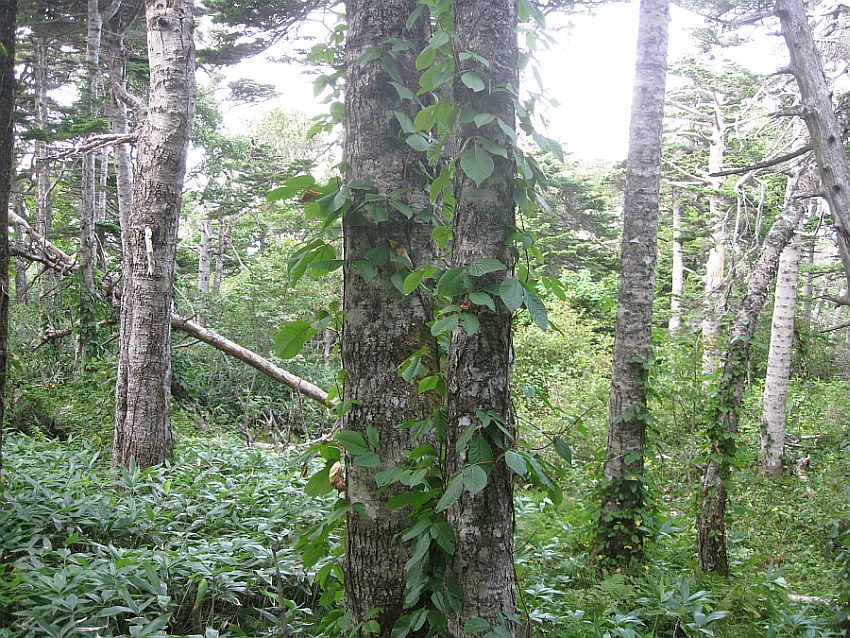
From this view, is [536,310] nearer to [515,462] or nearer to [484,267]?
[484,267]

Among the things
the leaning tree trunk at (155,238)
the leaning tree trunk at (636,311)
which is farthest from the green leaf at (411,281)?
the leaning tree trunk at (155,238)

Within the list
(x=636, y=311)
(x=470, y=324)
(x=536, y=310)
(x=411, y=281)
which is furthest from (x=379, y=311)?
(x=636, y=311)

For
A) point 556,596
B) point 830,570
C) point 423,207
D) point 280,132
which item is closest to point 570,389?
point 830,570

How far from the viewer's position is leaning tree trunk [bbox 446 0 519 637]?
5.42 feet

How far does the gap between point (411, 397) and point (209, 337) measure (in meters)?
4.87

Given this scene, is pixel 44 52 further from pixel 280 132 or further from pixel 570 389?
pixel 280 132

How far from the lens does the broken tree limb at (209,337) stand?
546 centimetres

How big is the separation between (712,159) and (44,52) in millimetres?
15665

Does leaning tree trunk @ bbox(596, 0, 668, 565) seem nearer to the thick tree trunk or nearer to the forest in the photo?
the forest

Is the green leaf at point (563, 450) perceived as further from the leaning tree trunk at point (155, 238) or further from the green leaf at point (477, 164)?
the leaning tree trunk at point (155, 238)

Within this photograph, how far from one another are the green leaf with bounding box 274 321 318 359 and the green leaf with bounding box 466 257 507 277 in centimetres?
61

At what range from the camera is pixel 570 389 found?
10.3 m

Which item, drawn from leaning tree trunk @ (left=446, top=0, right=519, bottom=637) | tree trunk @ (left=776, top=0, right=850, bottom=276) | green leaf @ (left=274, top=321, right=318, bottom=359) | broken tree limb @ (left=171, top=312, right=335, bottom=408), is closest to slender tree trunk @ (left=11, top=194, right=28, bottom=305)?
broken tree limb @ (left=171, top=312, right=335, bottom=408)

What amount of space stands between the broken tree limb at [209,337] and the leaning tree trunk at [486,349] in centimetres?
196
